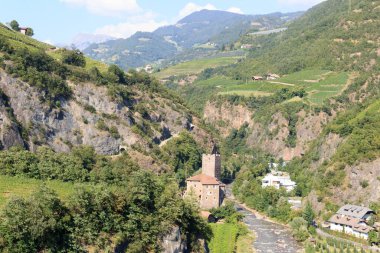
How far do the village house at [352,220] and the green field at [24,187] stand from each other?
35.0m

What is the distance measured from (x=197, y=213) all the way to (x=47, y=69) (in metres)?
46.7

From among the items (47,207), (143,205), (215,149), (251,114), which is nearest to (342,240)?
(143,205)

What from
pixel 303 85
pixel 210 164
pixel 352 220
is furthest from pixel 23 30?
pixel 352 220

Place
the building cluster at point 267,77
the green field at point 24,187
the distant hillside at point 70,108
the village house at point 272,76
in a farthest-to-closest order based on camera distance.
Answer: the building cluster at point 267,77 → the village house at point 272,76 → the distant hillside at point 70,108 → the green field at point 24,187

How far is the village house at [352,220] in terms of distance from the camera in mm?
65500

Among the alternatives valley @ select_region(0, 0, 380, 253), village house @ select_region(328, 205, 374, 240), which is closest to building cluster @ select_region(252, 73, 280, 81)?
valley @ select_region(0, 0, 380, 253)

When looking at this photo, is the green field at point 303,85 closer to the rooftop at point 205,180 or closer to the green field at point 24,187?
the rooftop at point 205,180

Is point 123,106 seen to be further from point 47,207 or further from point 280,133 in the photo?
point 47,207

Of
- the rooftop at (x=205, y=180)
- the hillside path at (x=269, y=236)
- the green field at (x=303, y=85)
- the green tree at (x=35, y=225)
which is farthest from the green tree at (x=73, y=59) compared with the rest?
the green tree at (x=35, y=225)

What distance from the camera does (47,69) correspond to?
86.1m

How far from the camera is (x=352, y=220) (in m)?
67.4

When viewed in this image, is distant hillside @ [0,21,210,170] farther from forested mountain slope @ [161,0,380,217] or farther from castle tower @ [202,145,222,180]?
forested mountain slope @ [161,0,380,217]

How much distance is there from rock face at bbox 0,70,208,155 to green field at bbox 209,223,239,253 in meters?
23.3

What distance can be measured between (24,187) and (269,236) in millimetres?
33902
